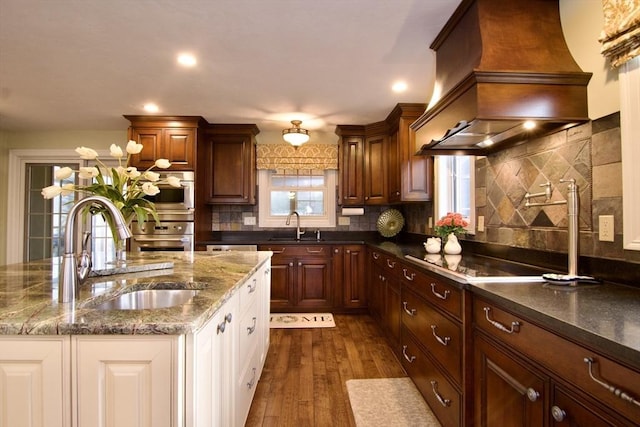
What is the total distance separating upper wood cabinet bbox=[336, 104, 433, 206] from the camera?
11.5ft

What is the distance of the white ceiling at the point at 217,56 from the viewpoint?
74.2 inches

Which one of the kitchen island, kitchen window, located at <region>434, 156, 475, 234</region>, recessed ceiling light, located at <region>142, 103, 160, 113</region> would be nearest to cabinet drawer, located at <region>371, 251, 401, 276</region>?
kitchen window, located at <region>434, 156, 475, 234</region>

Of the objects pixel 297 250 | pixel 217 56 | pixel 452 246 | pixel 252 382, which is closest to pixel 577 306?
pixel 452 246

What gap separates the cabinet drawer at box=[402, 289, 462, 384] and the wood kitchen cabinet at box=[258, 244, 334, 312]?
1.71 meters

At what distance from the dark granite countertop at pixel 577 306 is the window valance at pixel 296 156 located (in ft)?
9.80

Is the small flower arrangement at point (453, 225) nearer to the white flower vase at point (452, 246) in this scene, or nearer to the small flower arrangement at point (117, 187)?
the white flower vase at point (452, 246)

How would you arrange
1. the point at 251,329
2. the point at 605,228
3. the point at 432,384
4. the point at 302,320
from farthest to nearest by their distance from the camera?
the point at 302,320, the point at 251,329, the point at 432,384, the point at 605,228

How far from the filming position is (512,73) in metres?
1.55

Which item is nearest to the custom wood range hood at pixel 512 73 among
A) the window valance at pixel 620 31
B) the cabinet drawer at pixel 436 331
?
the window valance at pixel 620 31

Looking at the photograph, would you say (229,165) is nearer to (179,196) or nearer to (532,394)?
(179,196)

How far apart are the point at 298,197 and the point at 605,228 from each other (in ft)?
11.8

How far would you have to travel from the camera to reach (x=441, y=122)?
6.46ft

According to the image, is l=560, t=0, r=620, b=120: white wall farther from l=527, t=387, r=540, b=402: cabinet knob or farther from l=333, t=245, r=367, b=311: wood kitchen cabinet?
l=333, t=245, r=367, b=311: wood kitchen cabinet

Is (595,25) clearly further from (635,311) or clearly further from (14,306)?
(14,306)
